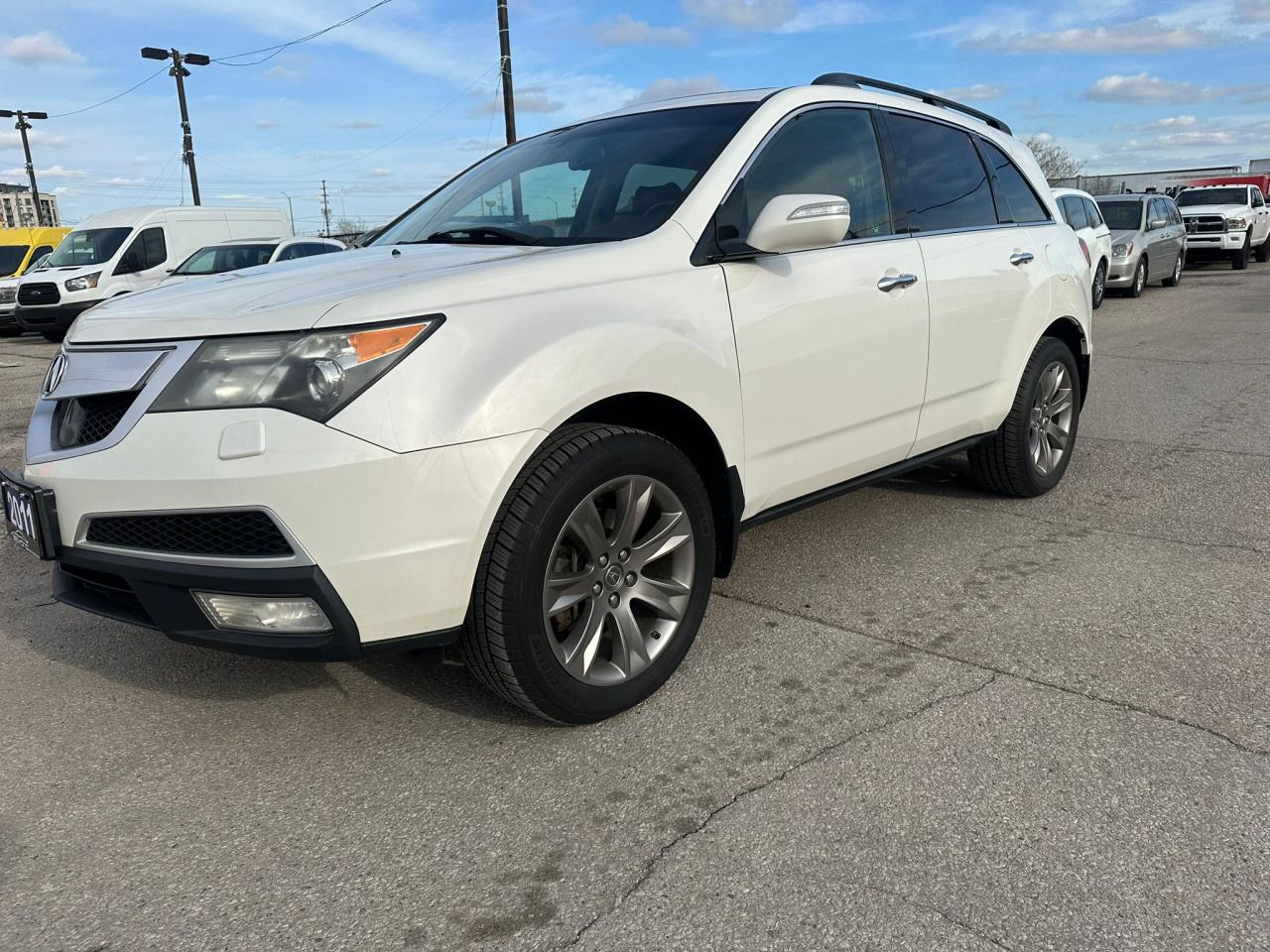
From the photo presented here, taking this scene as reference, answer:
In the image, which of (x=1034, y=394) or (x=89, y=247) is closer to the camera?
(x=1034, y=394)

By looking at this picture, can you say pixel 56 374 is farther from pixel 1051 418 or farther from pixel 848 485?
pixel 1051 418

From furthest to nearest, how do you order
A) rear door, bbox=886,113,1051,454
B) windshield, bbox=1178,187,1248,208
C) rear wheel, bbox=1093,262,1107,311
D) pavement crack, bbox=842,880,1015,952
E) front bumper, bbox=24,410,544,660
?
1. windshield, bbox=1178,187,1248,208
2. rear wheel, bbox=1093,262,1107,311
3. rear door, bbox=886,113,1051,454
4. front bumper, bbox=24,410,544,660
5. pavement crack, bbox=842,880,1015,952

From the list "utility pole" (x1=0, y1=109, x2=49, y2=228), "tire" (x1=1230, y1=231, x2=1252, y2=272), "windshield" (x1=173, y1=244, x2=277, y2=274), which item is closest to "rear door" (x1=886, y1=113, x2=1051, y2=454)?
"windshield" (x1=173, y1=244, x2=277, y2=274)

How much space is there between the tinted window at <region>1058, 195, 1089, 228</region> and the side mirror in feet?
41.4

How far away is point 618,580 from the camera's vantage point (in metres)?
2.81

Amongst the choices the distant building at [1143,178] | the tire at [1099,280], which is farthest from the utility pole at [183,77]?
the distant building at [1143,178]

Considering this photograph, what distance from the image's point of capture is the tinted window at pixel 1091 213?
48.7 ft

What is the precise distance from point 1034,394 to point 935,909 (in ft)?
10.3

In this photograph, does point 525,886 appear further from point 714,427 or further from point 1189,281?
point 1189,281

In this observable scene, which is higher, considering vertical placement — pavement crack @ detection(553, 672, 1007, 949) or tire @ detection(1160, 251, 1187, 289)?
tire @ detection(1160, 251, 1187, 289)

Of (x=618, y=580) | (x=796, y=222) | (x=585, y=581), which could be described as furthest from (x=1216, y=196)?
(x=585, y=581)

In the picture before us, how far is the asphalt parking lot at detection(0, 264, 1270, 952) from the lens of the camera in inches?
80.0

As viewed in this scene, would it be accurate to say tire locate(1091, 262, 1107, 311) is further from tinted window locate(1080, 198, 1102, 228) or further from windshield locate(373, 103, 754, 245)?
windshield locate(373, 103, 754, 245)

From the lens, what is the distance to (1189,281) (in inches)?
821
